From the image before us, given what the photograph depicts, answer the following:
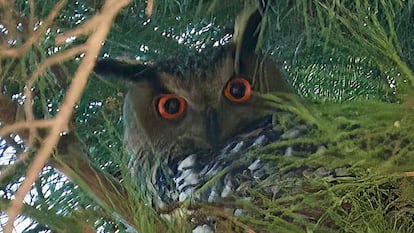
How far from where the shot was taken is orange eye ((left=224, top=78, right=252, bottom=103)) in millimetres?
791

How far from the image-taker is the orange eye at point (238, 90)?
0.79 metres

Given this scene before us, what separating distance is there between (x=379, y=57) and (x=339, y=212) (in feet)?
0.35

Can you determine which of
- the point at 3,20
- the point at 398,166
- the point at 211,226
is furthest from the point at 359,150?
the point at 3,20

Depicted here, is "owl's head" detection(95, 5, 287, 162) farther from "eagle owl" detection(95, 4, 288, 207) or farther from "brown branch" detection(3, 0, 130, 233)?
"brown branch" detection(3, 0, 130, 233)

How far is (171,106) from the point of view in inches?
32.2

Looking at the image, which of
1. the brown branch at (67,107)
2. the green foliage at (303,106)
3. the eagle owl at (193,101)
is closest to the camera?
the brown branch at (67,107)

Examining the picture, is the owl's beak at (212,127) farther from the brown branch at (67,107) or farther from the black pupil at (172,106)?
Answer: the brown branch at (67,107)

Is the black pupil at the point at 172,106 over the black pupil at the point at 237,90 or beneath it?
over

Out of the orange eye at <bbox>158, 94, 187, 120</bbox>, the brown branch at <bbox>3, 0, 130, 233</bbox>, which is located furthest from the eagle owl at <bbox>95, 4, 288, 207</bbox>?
the brown branch at <bbox>3, 0, 130, 233</bbox>

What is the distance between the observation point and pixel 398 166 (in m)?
0.42

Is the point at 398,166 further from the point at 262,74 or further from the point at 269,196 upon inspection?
the point at 262,74

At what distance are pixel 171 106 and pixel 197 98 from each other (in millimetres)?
38

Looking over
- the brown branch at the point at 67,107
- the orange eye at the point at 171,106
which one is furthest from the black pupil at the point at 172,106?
the brown branch at the point at 67,107

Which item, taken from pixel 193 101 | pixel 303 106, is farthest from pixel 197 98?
pixel 303 106
